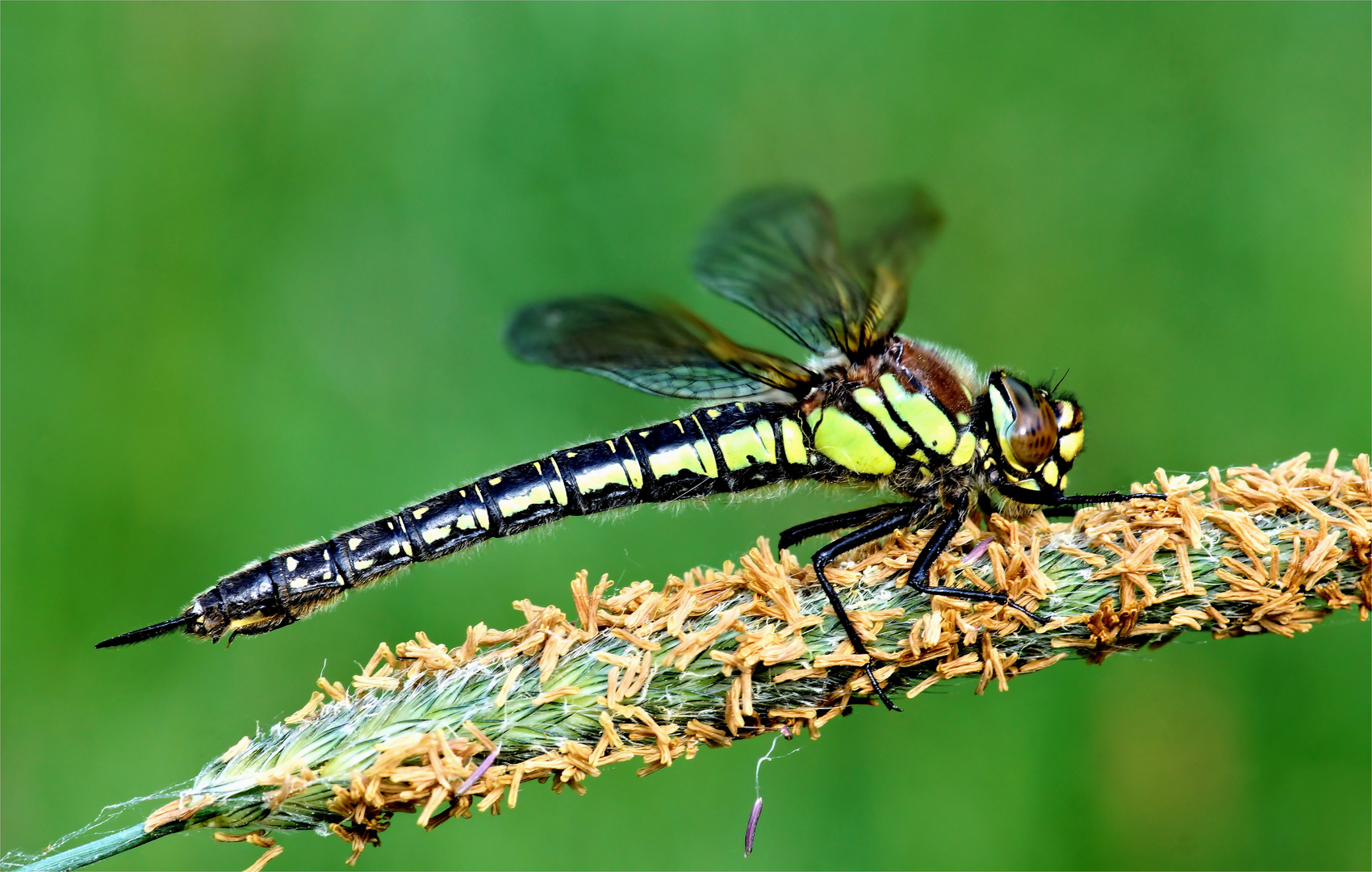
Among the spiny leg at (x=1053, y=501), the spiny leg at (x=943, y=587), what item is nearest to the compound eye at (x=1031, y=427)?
the spiny leg at (x=1053, y=501)

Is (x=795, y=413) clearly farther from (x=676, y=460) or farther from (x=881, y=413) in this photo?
(x=676, y=460)

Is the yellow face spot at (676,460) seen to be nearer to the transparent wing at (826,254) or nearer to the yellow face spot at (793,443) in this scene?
the yellow face spot at (793,443)

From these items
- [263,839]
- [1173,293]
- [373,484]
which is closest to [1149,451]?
[1173,293]

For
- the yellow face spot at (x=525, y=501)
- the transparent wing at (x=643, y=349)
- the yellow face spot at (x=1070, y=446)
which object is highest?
the transparent wing at (x=643, y=349)

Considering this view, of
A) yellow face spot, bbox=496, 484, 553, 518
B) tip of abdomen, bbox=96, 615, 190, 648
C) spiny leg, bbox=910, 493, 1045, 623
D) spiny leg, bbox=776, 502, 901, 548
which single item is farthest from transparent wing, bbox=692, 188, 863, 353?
tip of abdomen, bbox=96, 615, 190, 648

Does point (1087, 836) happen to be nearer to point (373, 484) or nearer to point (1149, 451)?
point (1149, 451)

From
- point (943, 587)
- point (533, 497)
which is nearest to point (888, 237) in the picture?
point (943, 587)
